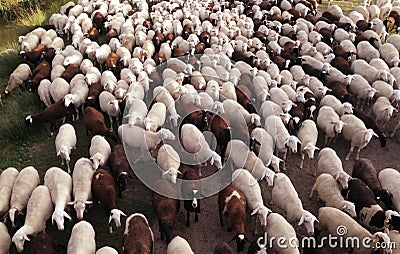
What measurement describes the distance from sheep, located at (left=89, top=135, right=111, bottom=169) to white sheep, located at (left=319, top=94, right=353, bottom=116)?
6195 mm

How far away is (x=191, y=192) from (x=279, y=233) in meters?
2.03

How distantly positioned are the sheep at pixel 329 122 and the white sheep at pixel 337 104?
0.33m

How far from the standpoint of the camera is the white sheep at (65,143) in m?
9.38

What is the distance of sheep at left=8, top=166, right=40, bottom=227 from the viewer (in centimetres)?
798

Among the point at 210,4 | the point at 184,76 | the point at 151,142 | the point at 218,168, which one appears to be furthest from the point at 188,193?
the point at 210,4

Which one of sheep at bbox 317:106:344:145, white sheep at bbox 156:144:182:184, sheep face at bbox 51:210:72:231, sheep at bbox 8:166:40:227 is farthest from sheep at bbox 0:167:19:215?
sheep at bbox 317:106:344:145

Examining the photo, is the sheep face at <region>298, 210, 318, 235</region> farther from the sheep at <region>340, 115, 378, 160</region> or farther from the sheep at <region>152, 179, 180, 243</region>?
the sheep at <region>340, 115, 378, 160</region>

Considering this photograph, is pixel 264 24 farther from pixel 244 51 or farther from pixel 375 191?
pixel 375 191

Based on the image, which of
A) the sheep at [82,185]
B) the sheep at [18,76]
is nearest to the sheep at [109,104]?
the sheep at [82,185]

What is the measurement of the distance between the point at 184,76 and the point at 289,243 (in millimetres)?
6487

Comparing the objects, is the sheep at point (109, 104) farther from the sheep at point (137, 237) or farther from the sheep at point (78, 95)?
the sheep at point (137, 237)

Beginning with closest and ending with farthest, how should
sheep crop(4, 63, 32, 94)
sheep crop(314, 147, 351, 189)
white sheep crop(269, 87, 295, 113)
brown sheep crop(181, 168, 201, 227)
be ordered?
brown sheep crop(181, 168, 201, 227)
sheep crop(314, 147, 351, 189)
white sheep crop(269, 87, 295, 113)
sheep crop(4, 63, 32, 94)

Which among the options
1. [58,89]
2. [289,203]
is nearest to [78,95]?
[58,89]

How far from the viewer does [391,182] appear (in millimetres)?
8633
